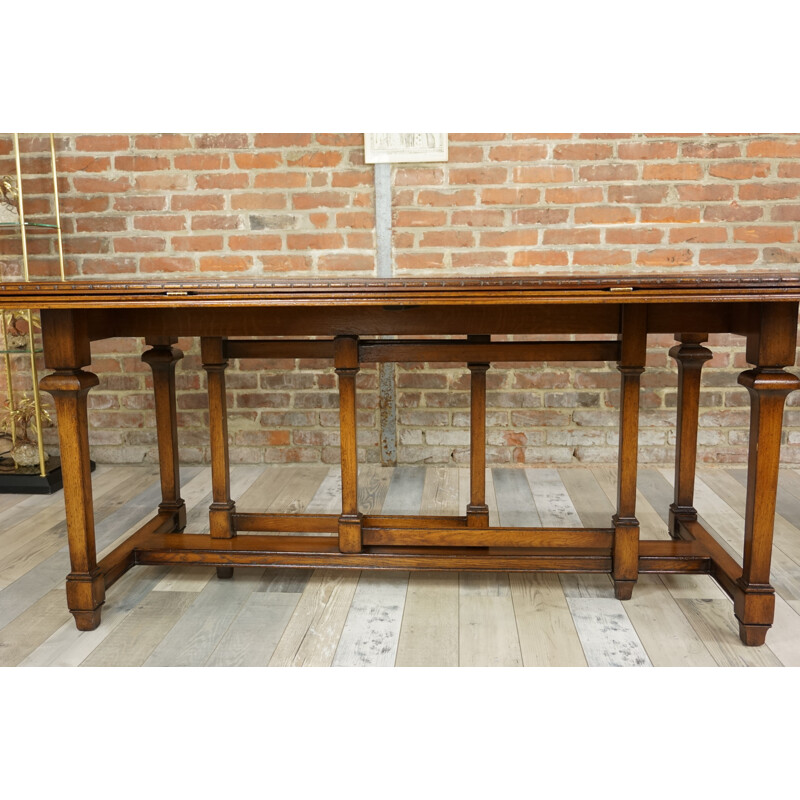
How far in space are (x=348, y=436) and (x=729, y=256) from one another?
2152 mm

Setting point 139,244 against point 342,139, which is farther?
point 139,244

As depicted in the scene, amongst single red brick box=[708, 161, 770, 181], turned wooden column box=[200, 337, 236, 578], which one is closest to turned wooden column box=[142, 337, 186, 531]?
turned wooden column box=[200, 337, 236, 578]

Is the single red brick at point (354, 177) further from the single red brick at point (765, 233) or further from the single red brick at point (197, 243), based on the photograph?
the single red brick at point (765, 233)

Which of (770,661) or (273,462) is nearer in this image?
(770,661)

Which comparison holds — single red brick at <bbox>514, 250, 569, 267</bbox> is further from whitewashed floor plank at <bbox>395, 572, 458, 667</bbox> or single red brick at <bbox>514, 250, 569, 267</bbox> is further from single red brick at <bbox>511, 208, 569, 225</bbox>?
whitewashed floor plank at <bbox>395, 572, 458, 667</bbox>

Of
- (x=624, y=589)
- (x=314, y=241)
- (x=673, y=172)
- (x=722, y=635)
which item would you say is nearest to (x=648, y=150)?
(x=673, y=172)

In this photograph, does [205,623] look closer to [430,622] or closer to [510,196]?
[430,622]

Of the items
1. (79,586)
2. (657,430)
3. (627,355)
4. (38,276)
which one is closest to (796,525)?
(657,430)

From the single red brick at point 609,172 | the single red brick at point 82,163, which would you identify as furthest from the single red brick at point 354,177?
the single red brick at point 82,163

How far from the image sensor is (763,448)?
1851mm

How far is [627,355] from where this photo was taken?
2.01 meters

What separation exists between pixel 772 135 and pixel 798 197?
30 centimetres

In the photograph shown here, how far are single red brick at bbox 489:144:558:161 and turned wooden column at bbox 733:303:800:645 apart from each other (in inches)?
67.6

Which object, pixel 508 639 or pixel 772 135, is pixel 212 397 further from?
pixel 772 135
